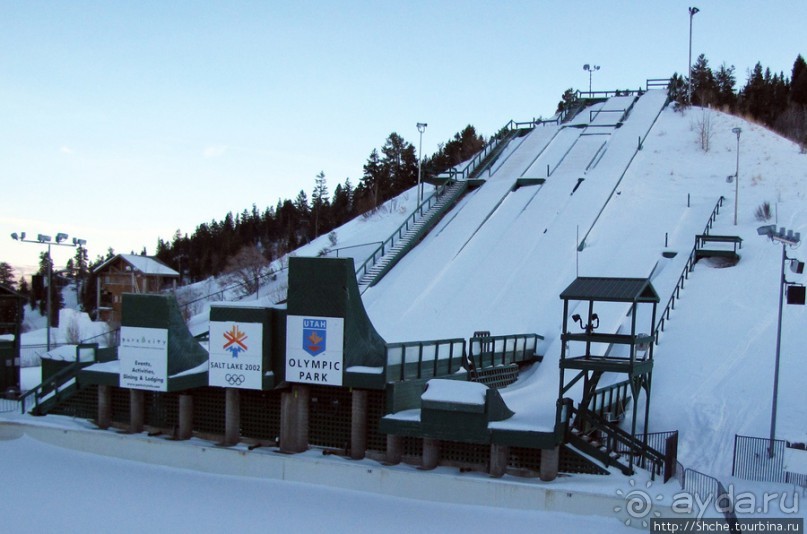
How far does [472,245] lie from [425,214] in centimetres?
656

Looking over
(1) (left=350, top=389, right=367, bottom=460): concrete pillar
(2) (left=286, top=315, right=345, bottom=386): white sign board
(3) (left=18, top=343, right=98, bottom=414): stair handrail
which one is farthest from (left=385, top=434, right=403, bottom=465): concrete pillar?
(3) (left=18, top=343, right=98, bottom=414): stair handrail

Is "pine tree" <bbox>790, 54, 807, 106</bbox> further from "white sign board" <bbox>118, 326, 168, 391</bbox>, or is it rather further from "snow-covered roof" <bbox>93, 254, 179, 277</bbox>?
"white sign board" <bbox>118, 326, 168, 391</bbox>

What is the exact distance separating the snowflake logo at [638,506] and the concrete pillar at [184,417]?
10789 millimetres

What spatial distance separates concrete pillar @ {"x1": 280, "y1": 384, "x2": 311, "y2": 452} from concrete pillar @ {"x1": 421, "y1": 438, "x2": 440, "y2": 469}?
128 inches

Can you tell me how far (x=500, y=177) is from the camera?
151 feet

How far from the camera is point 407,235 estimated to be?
40.0 meters

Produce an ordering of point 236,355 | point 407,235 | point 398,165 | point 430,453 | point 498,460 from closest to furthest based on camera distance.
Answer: point 498,460 < point 430,453 < point 236,355 < point 407,235 < point 398,165

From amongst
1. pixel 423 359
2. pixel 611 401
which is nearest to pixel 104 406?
pixel 423 359

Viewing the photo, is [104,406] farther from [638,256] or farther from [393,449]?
[638,256]

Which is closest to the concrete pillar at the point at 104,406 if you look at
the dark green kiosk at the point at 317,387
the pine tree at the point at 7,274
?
the dark green kiosk at the point at 317,387

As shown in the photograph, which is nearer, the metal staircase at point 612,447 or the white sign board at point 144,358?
the metal staircase at point 612,447

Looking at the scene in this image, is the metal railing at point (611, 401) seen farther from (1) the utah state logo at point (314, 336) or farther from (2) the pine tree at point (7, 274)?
(2) the pine tree at point (7, 274)

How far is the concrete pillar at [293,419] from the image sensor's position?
1758 cm

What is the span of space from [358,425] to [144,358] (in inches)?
236
